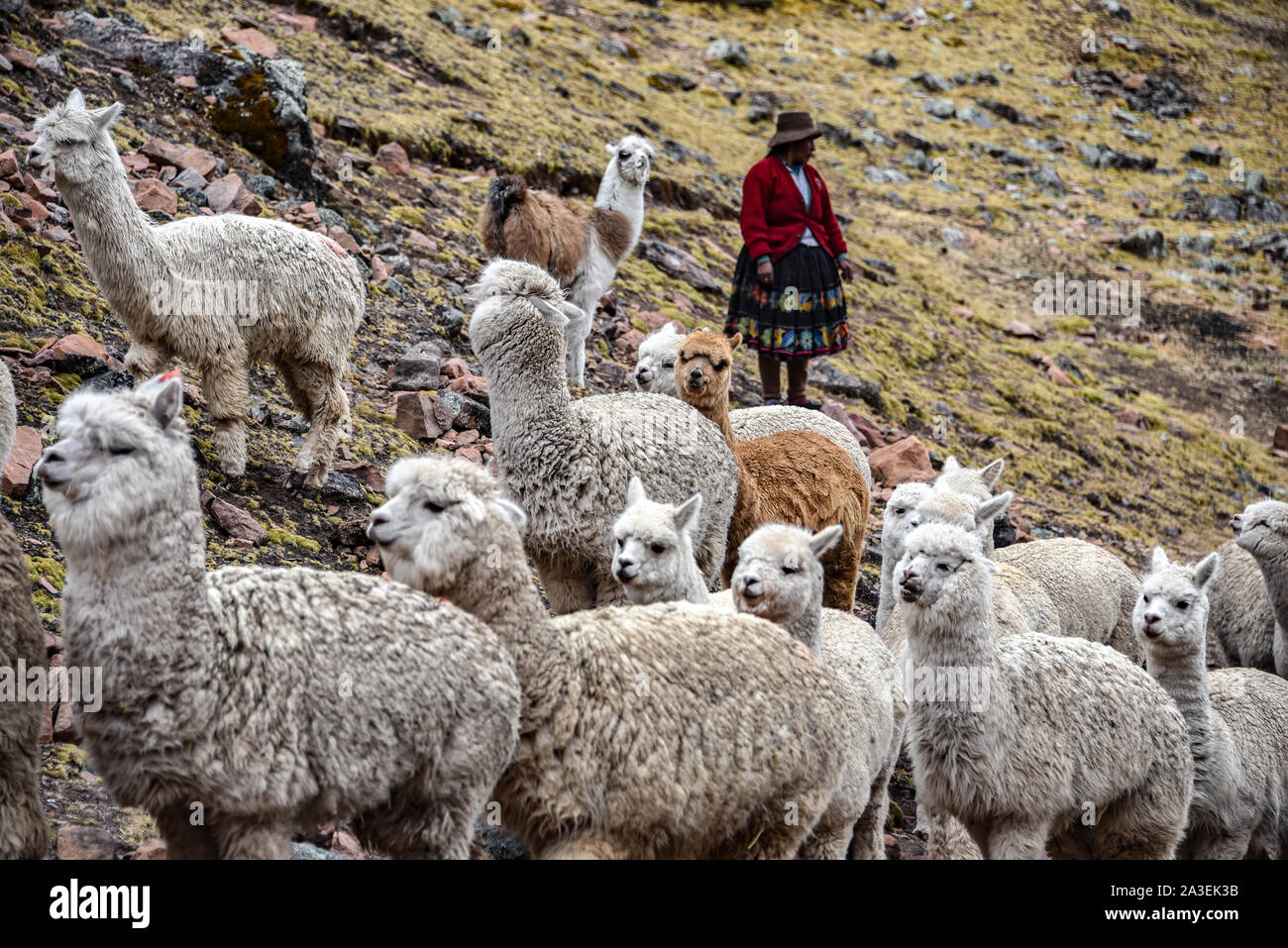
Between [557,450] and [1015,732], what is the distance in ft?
8.53

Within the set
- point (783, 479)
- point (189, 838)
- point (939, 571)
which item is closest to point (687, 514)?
point (939, 571)

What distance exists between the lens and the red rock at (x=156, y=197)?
9422mm

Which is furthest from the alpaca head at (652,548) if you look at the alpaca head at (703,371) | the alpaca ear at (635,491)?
the alpaca head at (703,371)

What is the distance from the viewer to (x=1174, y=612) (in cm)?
656

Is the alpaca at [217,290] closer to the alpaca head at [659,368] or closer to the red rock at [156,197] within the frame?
the alpaca head at [659,368]

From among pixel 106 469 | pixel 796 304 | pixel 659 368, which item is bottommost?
pixel 659 368

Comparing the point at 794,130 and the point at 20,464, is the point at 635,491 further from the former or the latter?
the point at 794,130

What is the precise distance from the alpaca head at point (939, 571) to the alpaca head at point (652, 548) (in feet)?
3.24

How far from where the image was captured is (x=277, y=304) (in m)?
7.36

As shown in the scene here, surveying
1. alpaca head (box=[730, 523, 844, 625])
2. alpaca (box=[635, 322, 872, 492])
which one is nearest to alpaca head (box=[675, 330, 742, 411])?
alpaca (box=[635, 322, 872, 492])

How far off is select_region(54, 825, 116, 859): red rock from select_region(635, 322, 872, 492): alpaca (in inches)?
190

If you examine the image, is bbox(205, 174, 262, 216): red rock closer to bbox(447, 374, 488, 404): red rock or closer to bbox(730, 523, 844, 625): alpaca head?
bbox(447, 374, 488, 404): red rock
